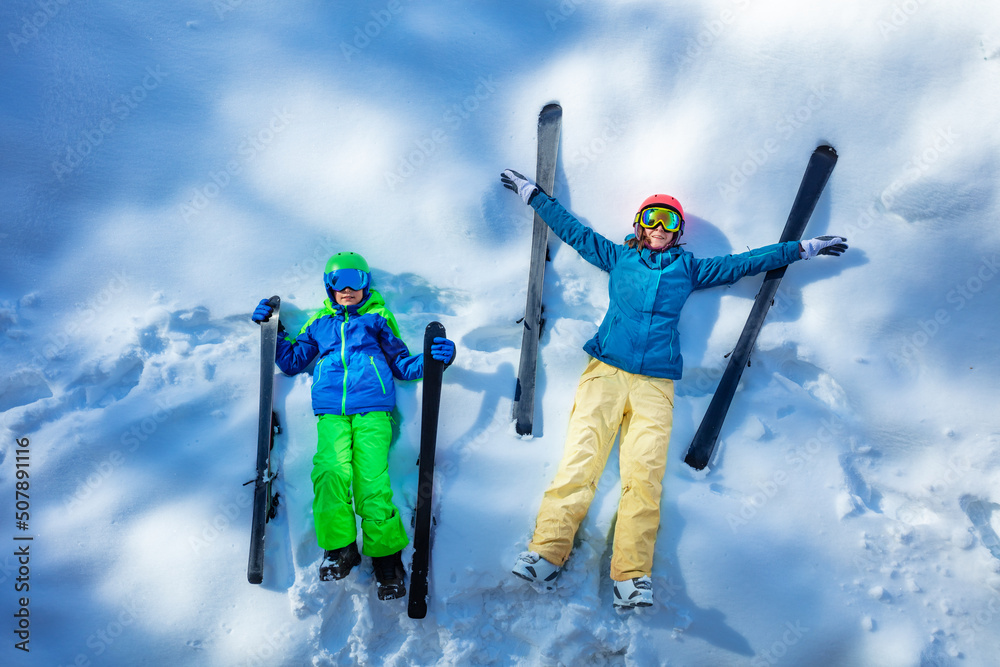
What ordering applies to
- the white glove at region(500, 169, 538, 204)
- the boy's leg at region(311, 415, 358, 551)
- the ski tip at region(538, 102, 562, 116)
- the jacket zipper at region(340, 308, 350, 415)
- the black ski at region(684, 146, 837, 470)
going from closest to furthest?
1. the boy's leg at region(311, 415, 358, 551)
2. the jacket zipper at region(340, 308, 350, 415)
3. the black ski at region(684, 146, 837, 470)
4. the white glove at region(500, 169, 538, 204)
5. the ski tip at region(538, 102, 562, 116)

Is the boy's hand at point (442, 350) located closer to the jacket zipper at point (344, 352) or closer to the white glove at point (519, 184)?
the jacket zipper at point (344, 352)

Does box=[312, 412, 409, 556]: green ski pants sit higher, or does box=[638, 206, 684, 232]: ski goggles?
box=[638, 206, 684, 232]: ski goggles

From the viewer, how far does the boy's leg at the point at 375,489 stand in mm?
3504

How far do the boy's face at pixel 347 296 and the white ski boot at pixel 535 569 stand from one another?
1949 millimetres

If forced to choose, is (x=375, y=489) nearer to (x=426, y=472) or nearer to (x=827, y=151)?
(x=426, y=472)

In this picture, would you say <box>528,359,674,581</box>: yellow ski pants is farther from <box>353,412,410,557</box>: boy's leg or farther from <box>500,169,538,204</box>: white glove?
<box>500,169,538,204</box>: white glove

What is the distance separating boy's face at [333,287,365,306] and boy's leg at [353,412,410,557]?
0.77 m

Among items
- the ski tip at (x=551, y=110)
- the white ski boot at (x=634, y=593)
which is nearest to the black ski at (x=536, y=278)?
the ski tip at (x=551, y=110)

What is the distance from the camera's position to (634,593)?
3373mm

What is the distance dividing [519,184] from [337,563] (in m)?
2.75

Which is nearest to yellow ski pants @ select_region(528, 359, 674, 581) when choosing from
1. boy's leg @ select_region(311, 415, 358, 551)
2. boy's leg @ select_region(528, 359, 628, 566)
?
boy's leg @ select_region(528, 359, 628, 566)

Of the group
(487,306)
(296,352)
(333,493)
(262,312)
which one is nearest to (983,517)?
(487,306)

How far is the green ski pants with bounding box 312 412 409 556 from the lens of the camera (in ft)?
11.5

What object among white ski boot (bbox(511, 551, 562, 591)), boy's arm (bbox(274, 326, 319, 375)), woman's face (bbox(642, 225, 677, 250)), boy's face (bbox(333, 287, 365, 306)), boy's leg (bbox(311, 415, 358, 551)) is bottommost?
white ski boot (bbox(511, 551, 562, 591))
